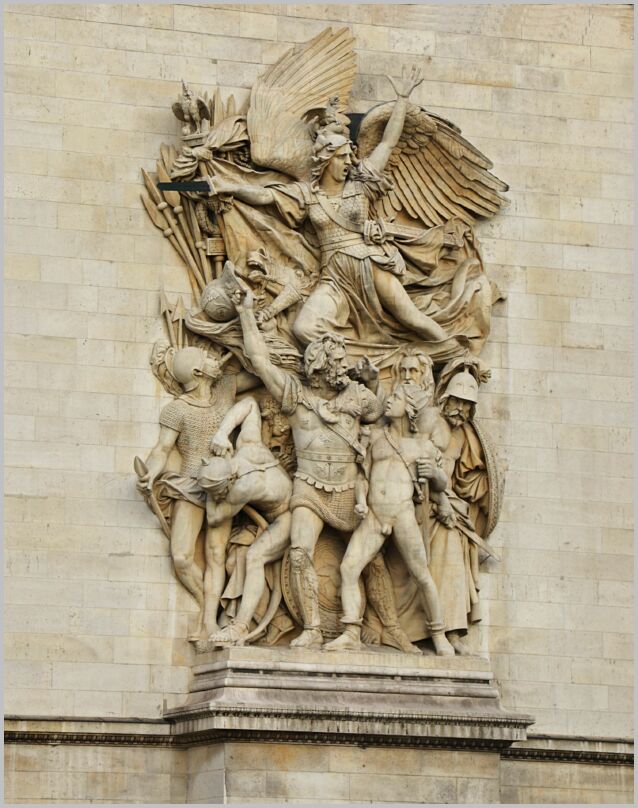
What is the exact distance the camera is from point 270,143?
1884 cm

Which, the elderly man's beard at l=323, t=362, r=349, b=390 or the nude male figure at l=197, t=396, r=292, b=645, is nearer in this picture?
the nude male figure at l=197, t=396, r=292, b=645

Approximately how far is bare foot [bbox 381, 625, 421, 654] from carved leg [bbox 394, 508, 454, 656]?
20 centimetres

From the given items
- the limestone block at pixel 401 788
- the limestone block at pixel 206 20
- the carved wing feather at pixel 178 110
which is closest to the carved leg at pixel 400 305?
the carved wing feather at pixel 178 110

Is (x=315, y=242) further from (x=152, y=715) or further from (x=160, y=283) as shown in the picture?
(x=152, y=715)

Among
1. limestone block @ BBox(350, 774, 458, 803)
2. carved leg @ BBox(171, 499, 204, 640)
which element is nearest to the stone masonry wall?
carved leg @ BBox(171, 499, 204, 640)

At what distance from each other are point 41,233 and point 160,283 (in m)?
1.00

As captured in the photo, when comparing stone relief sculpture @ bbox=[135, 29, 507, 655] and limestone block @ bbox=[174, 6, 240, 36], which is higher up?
limestone block @ bbox=[174, 6, 240, 36]

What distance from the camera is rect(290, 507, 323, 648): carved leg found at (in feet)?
59.4

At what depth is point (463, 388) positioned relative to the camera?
62.0 feet

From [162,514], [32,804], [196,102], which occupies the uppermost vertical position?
[196,102]

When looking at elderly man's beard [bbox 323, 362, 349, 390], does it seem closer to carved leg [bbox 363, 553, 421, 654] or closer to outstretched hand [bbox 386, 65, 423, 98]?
carved leg [bbox 363, 553, 421, 654]

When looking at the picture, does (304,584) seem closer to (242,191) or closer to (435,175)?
(242,191)

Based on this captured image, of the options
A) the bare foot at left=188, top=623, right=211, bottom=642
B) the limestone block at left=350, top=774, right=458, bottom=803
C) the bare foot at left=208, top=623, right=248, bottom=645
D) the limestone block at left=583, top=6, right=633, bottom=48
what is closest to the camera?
the limestone block at left=350, top=774, right=458, bottom=803

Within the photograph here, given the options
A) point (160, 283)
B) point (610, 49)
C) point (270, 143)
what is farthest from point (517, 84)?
point (160, 283)
